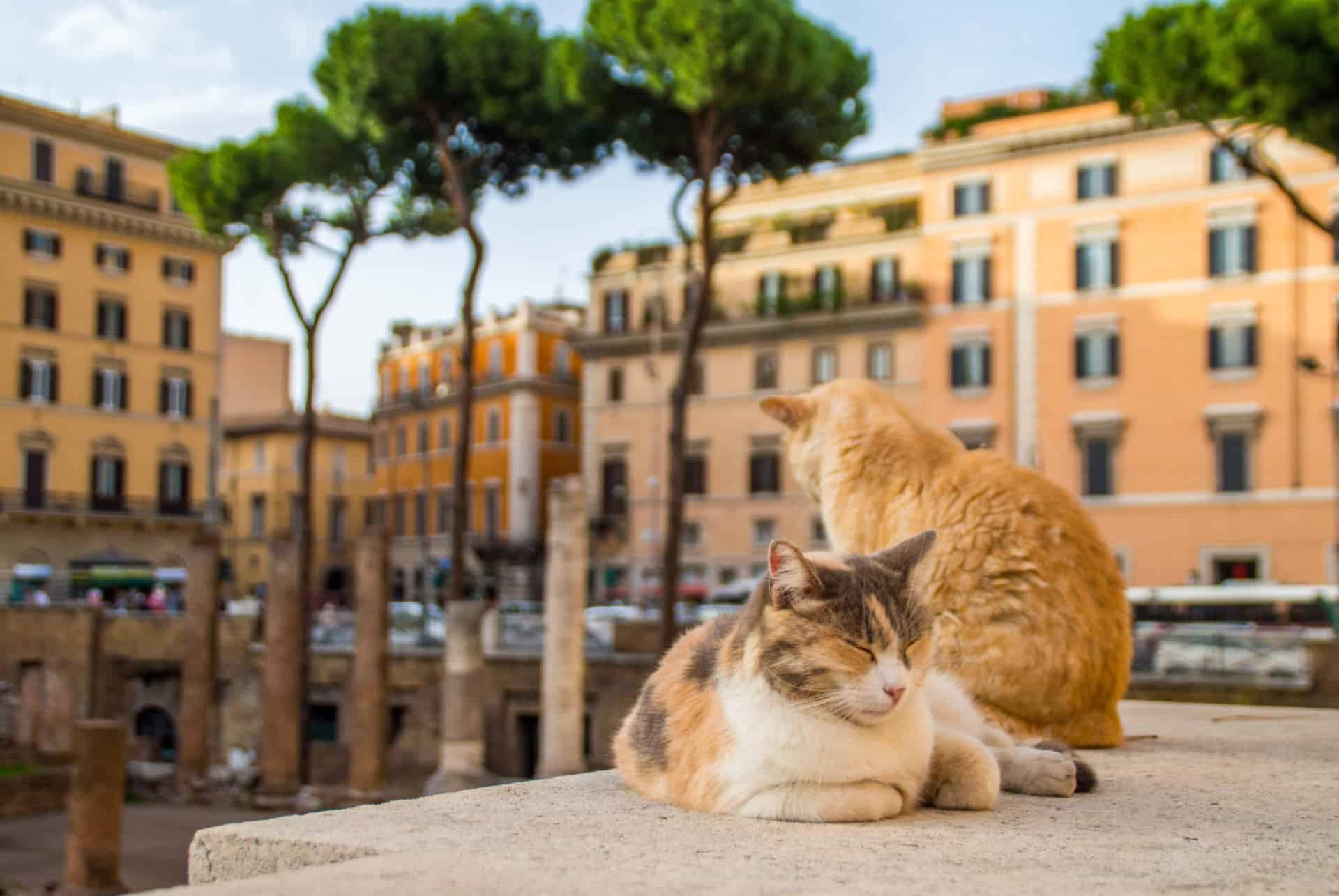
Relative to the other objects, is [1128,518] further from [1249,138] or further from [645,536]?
[645,536]

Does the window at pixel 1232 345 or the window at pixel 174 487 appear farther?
the window at pixel 174 487

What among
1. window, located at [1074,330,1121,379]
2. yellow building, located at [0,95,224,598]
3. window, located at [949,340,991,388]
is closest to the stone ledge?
window, located at [1074,330,1121,379]

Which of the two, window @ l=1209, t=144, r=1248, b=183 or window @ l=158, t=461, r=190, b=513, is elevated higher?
window @ l=1209, t=144, r=1248, b=183

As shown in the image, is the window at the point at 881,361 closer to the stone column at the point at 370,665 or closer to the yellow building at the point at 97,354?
the stone column at the point at 370,665

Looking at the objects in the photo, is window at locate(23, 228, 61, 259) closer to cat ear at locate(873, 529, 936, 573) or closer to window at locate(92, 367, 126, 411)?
window at locate(92, 367, 126, 411)

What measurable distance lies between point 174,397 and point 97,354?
2648 mm

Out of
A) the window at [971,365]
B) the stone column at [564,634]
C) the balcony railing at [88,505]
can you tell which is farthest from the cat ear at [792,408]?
the balcony railing at [88,505]

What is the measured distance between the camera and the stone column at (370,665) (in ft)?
65.7

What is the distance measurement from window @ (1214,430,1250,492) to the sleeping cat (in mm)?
30318

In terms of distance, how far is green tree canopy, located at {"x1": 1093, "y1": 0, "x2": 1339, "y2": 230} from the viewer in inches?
675

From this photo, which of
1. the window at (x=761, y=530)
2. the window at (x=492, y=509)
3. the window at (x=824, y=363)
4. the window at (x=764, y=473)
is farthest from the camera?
the window at (x=492, y=509)

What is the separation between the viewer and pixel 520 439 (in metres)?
44.2

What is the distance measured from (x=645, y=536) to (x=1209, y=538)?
48.7 ft

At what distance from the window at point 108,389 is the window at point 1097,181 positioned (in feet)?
84.5
